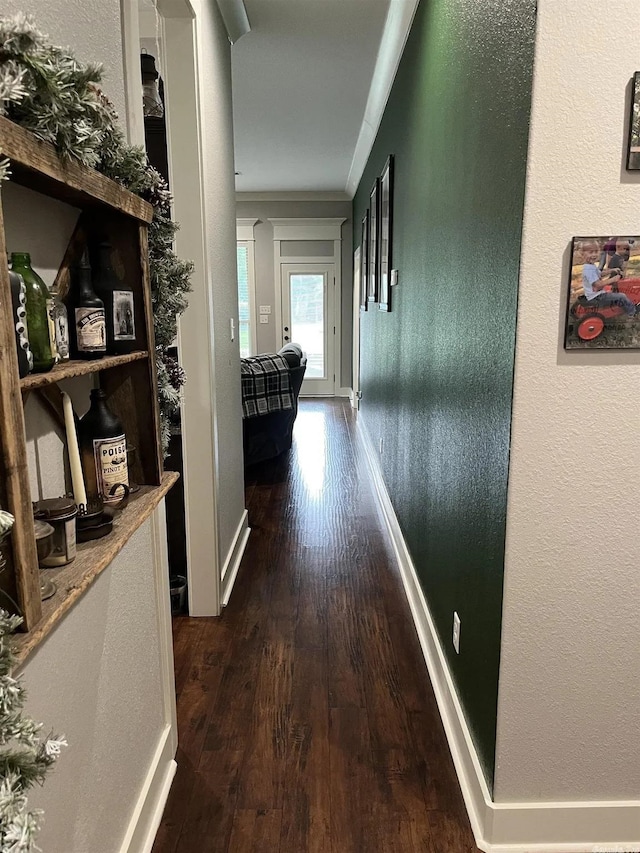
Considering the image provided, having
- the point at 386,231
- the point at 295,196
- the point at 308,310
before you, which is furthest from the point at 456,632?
the point at 295,196

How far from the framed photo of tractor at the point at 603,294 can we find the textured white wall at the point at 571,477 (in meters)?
0.02

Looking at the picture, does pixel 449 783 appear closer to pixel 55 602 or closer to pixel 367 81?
pixel 55 602

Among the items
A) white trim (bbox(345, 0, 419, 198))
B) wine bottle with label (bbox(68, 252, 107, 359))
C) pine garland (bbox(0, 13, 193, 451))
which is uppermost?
white trim (bbox(345, 0, 419, 198))

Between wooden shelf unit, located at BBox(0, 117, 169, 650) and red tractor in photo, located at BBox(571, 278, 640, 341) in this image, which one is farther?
red tractor in photo, located at BBox(571, 278, 640, 341)

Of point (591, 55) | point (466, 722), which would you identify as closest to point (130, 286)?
point (591, 55)

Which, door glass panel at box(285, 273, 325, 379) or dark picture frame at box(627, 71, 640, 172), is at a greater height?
dark picture frame at box(627, 71, 640, 172)

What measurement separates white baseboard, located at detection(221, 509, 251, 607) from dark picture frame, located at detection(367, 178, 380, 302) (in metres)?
2.12

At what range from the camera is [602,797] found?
1.54 m

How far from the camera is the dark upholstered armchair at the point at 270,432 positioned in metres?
4.97

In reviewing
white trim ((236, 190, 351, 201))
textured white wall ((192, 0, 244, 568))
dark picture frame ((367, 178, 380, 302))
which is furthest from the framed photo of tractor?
white trim ((236, 190, 351, 201))

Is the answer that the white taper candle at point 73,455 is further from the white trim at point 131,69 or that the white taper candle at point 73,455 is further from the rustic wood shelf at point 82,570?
the white trim at point 131,69

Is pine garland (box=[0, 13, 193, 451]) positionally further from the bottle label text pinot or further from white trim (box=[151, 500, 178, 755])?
white trim (box=[151, 500, 178, 755])

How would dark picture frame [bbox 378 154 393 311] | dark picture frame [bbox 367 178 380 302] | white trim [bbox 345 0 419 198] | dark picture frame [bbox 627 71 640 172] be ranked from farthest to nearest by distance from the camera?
1. dark picture frame [bbox 367 178 380 302]
2. dark picture frame [bbox 378 154 393 311]
3. white trim [bbox 345 0 419 198]
4. dark picture frame [bbox 627 71 640 172]

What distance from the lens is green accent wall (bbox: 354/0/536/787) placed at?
1.42 metres
